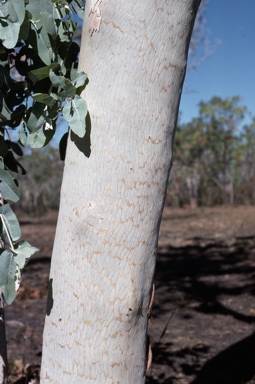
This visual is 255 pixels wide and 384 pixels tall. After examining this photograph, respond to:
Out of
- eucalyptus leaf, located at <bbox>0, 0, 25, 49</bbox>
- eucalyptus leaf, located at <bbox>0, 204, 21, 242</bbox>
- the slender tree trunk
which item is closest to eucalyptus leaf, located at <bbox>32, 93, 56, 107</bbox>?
eucalyptus leaf, located at <bbox>0, 0, 25, 49</bbox>

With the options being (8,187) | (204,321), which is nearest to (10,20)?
(8,187)

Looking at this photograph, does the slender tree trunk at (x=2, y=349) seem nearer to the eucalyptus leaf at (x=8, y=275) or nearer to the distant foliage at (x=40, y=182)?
the eucalyptus leaf at (x=8, y=275)

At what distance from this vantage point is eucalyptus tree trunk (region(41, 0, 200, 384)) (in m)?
1.39

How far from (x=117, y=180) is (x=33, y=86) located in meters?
0.46

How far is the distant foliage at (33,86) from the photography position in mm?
1383

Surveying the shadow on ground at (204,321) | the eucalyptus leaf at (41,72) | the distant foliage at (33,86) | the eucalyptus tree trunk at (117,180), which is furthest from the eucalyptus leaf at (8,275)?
the shadow on ground at (204,321)

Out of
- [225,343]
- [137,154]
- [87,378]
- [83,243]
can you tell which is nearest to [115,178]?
[137,154]

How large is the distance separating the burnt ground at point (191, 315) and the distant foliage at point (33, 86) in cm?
110

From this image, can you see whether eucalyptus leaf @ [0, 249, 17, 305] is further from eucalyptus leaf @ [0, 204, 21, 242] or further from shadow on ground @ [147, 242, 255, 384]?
shadow on ground @ [147, 242, 255, 384]

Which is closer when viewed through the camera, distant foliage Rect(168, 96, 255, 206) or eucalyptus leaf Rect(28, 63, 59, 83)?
eucalyptus leaf Rect(28, 63, 59, 83)

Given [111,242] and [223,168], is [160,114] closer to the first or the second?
[111,242]

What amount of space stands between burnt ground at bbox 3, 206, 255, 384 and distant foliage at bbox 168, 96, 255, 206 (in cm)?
952

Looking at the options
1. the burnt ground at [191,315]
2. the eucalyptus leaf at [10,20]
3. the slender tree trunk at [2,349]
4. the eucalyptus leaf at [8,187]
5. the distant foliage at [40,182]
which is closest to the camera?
the eucalyptus leaf at [10,20]

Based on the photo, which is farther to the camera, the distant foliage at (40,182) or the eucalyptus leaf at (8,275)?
the distant foliage at (40,182)
